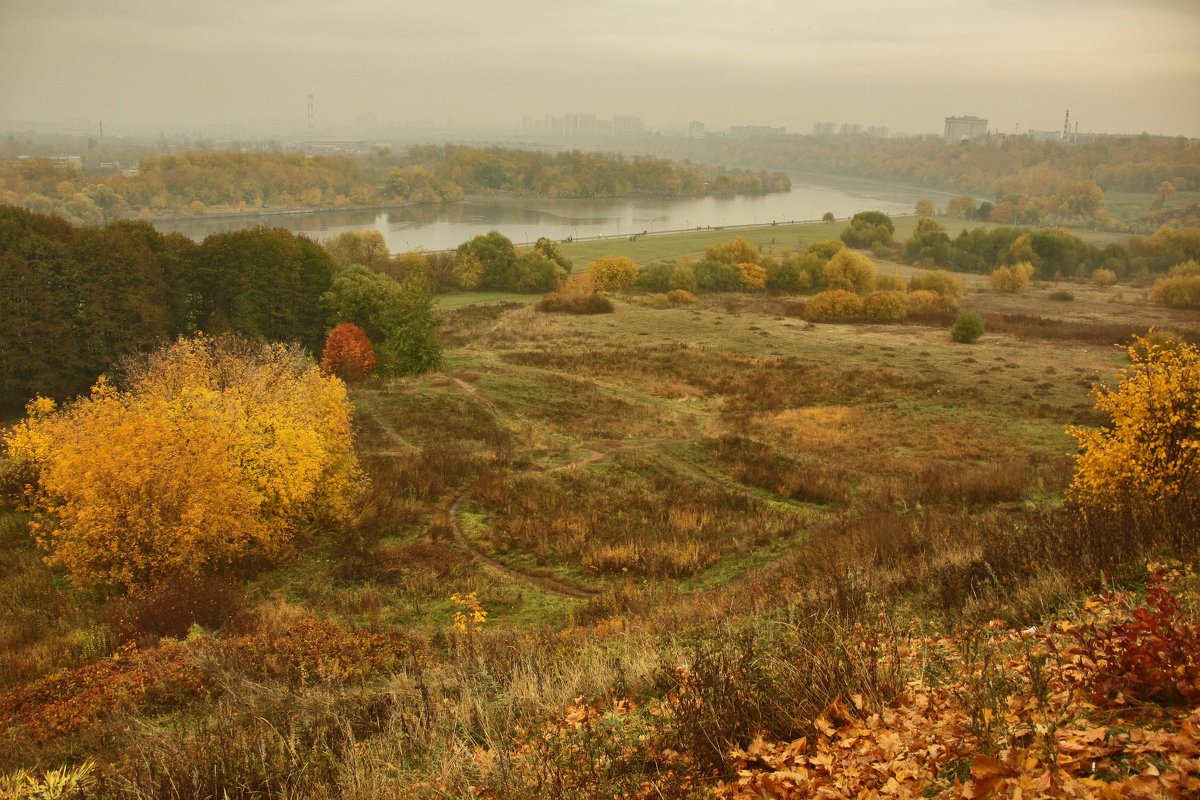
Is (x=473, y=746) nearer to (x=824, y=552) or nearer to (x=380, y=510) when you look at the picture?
(x=824, y=552)

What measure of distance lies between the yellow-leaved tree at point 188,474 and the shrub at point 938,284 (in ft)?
166

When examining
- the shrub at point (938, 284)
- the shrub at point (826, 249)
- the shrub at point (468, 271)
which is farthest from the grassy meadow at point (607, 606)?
the shrub at point (826, 249)

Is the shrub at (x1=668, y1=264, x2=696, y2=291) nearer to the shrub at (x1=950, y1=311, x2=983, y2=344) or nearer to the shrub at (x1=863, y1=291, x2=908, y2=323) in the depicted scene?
the shrub at (x1=863, y1=291, x2=908, y2=323)

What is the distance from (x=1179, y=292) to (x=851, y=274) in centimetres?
2293

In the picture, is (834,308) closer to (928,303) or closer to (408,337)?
(928,303)

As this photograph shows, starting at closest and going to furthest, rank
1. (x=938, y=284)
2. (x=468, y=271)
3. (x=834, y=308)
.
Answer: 1. (x=834, y=308)
2. (x=938, y=284)
3. (x=468, y=271)

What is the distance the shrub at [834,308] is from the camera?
169ft

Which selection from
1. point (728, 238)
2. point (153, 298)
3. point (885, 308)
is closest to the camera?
point (153, 298)

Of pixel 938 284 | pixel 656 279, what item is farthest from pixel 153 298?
pixel 938 284

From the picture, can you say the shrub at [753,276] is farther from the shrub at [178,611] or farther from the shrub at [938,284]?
the shrub at [178,611]

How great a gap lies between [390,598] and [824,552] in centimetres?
710

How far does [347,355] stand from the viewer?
3269 centimetres

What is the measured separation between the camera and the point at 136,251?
31.4 m

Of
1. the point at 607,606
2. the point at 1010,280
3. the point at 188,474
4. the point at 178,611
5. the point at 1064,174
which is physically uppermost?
the point at 1064,174
